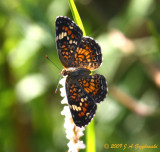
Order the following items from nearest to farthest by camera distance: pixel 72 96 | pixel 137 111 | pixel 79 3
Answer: pixel 72 96
pixel 137 111
pixel 79 3

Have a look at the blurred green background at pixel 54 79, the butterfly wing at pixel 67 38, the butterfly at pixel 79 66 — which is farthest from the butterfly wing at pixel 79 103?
the blurred green background at pixel 54 79

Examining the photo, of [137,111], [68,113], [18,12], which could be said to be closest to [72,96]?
[68,113]

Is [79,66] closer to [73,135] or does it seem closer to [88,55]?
[88,55]

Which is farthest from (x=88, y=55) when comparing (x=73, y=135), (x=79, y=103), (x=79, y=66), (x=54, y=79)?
(x=54, y=79)

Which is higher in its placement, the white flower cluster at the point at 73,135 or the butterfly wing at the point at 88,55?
the butterfly wing at the point at 88,55

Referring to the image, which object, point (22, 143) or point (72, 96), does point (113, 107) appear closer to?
point (22, 143)

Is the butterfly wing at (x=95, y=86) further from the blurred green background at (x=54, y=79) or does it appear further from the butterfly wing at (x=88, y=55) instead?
the blurred green background at (x=54, y=79)

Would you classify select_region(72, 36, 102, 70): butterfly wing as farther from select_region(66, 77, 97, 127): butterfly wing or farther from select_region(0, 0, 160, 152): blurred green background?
select_region(0, 0, 160, 152): blurred green background

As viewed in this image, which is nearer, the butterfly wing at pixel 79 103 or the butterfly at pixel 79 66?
the butterfly wing at pixel 79 103
